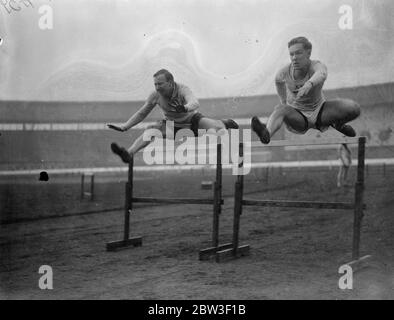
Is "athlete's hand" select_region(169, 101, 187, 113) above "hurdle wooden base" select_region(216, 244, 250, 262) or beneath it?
above

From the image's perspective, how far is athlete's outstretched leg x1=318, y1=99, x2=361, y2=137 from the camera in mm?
5402

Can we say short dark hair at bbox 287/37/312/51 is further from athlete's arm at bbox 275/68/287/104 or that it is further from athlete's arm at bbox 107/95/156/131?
athlete's arm at bbox 107/95/156/131

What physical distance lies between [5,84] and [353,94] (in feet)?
16.2

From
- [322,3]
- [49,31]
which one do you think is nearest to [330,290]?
[322,3]

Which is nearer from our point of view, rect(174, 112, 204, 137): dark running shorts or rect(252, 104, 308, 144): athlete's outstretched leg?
rect(252, 104, 308, 144): athlete's outstretched leg

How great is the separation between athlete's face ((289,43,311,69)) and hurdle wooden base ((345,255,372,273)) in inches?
95.4

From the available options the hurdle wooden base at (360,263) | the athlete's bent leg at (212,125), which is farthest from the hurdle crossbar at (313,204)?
the athlete's bent leg at (212,125)

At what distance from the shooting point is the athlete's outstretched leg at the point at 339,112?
17.7 feet

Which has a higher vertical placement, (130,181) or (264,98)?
(264,98)

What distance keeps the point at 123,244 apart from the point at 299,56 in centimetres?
382

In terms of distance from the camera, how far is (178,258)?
6047 mm


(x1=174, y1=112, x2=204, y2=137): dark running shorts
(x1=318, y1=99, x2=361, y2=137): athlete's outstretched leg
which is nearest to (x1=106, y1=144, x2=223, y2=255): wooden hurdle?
(x1=174, y1=112, x2=204, y2=137): dark running shorts
